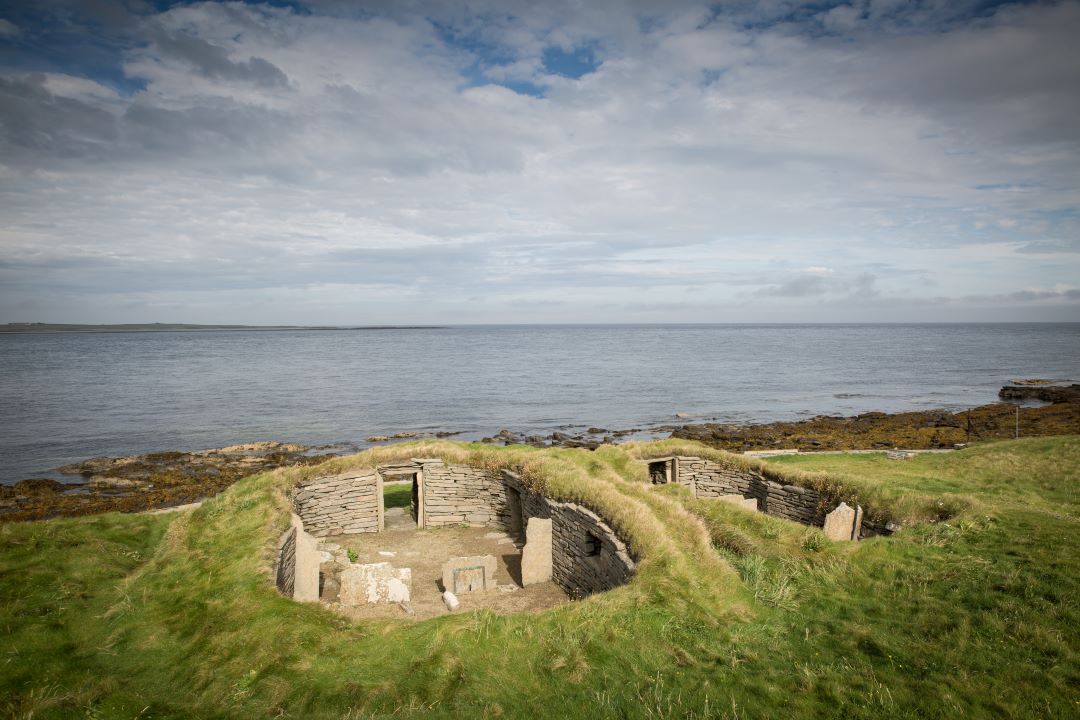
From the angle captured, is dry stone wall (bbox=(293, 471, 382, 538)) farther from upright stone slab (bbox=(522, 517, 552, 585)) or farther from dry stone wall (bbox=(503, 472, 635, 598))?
upright stone slab (bbox=(522, 517, 552, 585))

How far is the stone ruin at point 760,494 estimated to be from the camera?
659 inches

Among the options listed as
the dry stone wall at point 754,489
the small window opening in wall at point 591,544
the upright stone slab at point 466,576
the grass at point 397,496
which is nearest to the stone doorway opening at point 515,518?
the upright stone slab at point 466,576

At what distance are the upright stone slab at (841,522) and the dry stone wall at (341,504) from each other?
15272 mm

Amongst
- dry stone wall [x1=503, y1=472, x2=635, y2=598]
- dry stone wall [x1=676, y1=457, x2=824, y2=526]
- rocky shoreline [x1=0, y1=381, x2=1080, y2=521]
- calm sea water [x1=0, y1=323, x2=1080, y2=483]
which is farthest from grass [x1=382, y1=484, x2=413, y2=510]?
calm sea water [x1=0, y1=323, x2=1080, y2=483]

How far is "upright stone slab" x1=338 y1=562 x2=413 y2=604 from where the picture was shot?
14492mm

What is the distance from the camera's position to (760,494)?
20.7 m

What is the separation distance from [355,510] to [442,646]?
1178 centimetres

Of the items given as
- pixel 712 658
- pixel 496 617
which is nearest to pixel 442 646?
pixel 496 617

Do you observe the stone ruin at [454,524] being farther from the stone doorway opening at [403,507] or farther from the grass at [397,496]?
the grass at [397,496]

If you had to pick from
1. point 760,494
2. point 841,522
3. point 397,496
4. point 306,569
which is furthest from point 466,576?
point 760,494

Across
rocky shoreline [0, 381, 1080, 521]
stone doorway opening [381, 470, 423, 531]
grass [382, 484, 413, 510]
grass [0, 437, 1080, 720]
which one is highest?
grass [0, 437, 1080, 720]

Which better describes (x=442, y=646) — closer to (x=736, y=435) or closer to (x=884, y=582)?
(x=884, y=582)

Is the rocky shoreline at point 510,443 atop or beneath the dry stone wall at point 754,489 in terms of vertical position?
beneath

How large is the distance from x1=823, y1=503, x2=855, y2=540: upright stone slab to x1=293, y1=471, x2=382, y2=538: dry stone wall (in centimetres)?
1527
